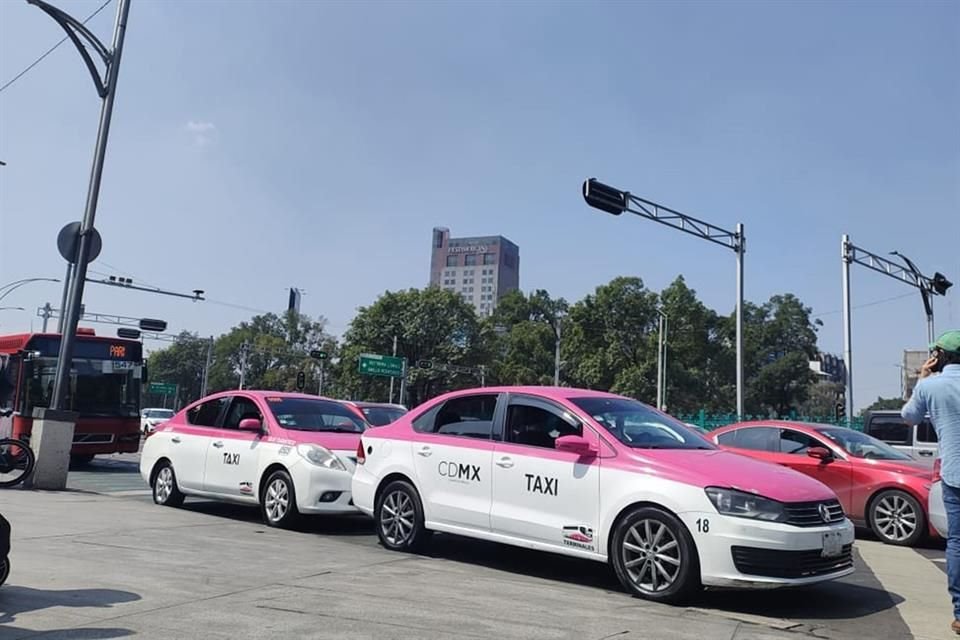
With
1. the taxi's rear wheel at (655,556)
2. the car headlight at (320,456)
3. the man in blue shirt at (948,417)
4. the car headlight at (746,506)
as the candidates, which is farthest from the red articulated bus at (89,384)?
the man in blue shirt at (948,417)

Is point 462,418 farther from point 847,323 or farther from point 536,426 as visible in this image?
point 847,323

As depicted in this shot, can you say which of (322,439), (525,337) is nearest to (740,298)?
(322,439)

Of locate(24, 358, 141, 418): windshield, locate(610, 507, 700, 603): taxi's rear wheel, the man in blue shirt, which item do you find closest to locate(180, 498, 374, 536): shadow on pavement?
locate(610, 507, 700, 603): taxi's rear wheel

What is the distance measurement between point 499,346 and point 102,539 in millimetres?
75037

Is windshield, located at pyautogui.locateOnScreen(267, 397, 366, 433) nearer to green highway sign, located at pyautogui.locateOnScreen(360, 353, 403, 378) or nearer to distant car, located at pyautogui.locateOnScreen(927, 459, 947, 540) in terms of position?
distant car, located at pyautogui.locateOnScreen(927, 459, 947, 540)

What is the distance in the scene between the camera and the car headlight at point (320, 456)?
29.8 feet

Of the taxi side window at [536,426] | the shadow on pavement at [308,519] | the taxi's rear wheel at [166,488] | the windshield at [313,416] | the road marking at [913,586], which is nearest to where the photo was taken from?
the road marking at [913,586]

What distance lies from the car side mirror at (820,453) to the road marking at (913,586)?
1.14 meters

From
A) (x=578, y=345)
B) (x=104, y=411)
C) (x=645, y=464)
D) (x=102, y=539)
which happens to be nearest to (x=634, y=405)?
(x=645, y=464)

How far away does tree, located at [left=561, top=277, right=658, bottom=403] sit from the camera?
62.4 m

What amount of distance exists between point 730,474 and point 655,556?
2.71 ft

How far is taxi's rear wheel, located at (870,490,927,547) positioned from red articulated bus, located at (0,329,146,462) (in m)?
14.2

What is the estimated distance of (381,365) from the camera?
61.1m

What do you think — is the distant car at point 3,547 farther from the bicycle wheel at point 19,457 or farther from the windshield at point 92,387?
the windshield at point 92,387
